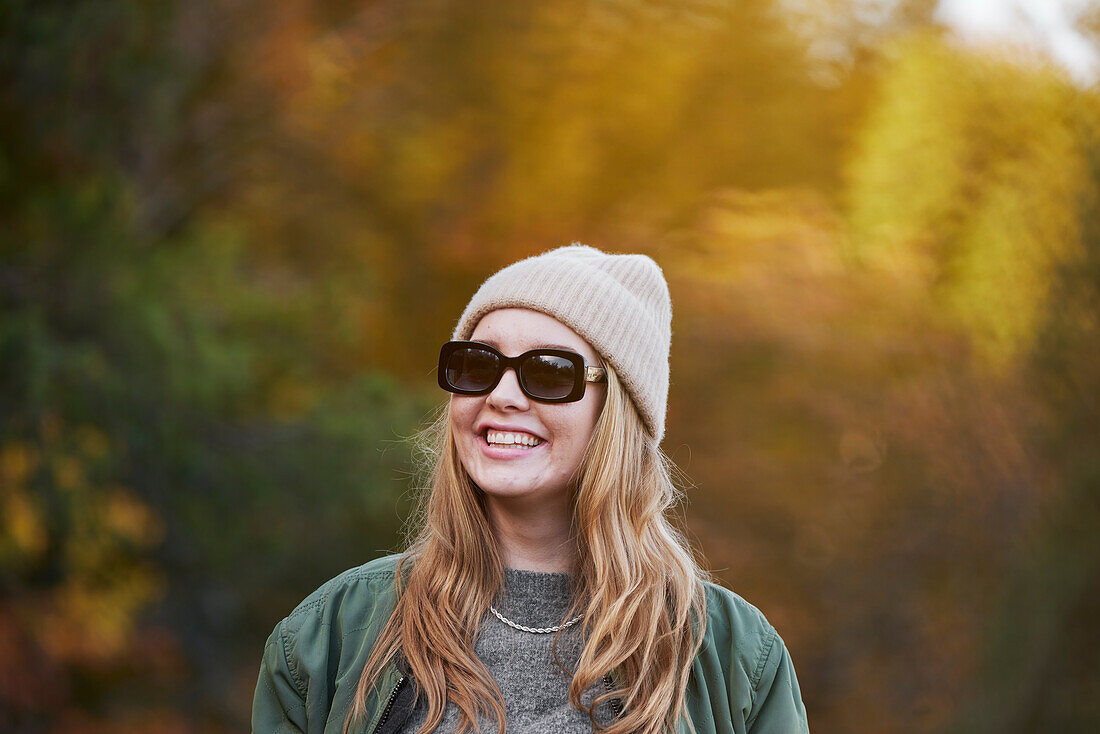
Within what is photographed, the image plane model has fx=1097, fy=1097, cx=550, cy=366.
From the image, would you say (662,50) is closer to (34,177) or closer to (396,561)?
(34,177)

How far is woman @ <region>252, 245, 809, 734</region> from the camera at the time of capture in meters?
1.55

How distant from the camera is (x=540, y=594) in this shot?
1.65 m

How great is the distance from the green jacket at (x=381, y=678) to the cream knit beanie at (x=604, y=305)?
1.18 feet

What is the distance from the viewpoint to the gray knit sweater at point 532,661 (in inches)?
60.6

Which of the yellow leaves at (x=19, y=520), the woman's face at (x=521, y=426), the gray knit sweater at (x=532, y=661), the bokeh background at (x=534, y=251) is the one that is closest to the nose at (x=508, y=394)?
the woman's face at (x=521, y=426)

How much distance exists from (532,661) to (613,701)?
129 millimetres

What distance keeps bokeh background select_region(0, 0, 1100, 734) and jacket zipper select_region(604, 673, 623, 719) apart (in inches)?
129

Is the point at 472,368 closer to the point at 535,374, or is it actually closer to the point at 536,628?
the point at 535,374

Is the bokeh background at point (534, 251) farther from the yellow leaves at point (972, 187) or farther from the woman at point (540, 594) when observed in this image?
the woman at point (540, 594)

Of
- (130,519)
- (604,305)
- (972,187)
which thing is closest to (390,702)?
(604,305)

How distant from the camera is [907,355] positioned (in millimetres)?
7387

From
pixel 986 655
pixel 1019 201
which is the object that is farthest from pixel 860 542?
pixel 1019 201

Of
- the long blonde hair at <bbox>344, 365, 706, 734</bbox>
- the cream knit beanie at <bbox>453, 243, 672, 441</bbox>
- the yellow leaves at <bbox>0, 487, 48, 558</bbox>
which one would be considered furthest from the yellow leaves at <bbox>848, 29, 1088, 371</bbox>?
the long blonde hair at <bbox>344, 365, 706, 734</bbox>

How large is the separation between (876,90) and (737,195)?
1270 mm
